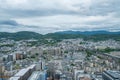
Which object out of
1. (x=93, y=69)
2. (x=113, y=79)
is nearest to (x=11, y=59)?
(x=93, y=69)

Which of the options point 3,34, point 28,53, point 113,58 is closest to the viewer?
point 113,58

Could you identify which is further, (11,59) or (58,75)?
(11,59)

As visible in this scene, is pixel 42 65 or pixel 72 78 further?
pixel 42 65

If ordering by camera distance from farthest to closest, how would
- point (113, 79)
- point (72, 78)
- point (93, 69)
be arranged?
1. point (93, 69)
2. point (72, 78)
3. point (113, 79)

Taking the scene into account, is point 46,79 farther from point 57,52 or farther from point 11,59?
point 57,52

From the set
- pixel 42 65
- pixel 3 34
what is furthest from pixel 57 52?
pixel 3 34

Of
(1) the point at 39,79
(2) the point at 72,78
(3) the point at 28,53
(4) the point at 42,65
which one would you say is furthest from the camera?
(3) the point at 28,53

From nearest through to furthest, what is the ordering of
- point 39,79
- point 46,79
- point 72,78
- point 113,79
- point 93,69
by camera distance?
point 113,79
point 39,79
point 46,79
point 72,78
point 93,69

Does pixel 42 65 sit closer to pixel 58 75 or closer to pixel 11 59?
pixel 58 75
